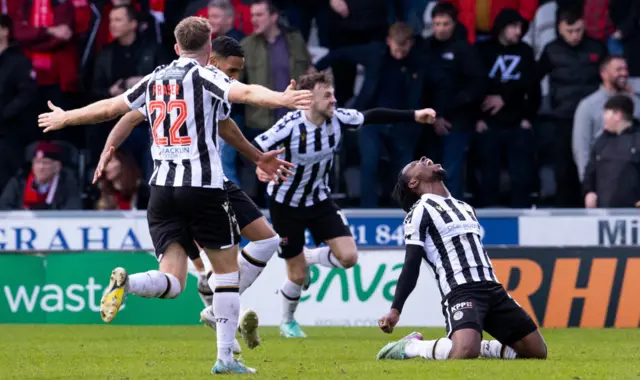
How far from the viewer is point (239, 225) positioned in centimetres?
1019

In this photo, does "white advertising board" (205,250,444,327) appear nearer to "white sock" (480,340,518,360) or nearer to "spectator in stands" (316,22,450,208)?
"spectator in stands" (316,22,450,208)

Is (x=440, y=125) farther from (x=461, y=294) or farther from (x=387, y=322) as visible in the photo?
(x=387, y=322)

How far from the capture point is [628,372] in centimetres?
795

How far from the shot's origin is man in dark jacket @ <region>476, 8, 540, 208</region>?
15344 millimetres

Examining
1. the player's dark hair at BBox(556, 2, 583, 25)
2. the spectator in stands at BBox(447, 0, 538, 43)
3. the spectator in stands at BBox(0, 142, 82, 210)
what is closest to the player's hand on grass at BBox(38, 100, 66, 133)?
the spectator in stands at BBox(0, 142, 82, 210)

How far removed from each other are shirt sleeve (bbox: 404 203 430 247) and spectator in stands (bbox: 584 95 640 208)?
6.80 metres

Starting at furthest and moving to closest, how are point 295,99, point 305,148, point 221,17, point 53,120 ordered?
1. point 221,17
2. point 305,148
3. point 53,120
4. point 295,99

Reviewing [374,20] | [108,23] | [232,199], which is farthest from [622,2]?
[232,199]

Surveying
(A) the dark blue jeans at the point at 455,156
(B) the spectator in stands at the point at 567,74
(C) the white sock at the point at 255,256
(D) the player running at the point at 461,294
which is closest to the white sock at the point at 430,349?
(D) the player running at the point at 461,294

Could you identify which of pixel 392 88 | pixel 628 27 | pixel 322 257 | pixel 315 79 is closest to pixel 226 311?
pixel 315 79

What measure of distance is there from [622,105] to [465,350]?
7322 mm

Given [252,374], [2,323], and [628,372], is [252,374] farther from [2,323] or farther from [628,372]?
[2,323]

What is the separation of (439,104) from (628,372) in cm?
771

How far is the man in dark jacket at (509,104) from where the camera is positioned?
15344 mm
